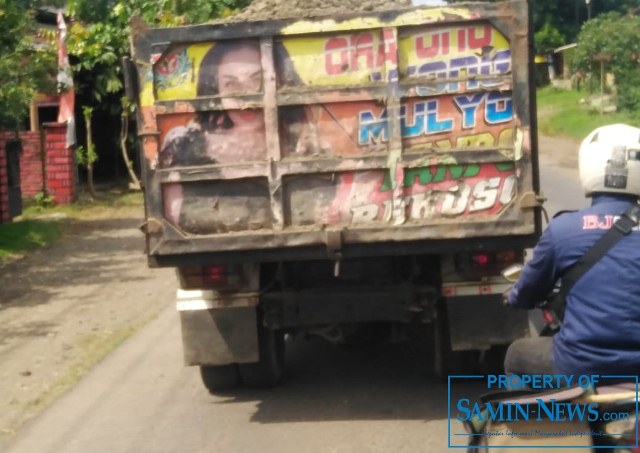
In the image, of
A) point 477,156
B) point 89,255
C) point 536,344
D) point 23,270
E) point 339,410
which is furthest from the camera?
point 89,255

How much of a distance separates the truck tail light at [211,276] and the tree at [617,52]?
87.9 feet

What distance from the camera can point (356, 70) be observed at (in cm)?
611

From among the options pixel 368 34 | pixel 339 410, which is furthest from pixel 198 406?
pixel 368 34

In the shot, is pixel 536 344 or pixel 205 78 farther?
pixel 205 78

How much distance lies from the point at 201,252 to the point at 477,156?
68.6 inches

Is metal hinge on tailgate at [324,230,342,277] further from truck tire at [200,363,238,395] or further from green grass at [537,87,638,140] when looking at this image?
green grass at [537,87,638,140]

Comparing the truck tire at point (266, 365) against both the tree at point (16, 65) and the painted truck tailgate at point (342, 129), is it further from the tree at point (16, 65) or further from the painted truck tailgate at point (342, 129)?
the tree at point (16, 65)

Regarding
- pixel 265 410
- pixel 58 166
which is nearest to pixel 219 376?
pixel 265 410

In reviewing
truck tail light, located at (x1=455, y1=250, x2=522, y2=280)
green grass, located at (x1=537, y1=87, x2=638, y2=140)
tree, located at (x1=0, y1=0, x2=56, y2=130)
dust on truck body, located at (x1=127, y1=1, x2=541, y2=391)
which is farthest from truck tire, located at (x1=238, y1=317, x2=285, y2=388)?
green grass, located at (x1=537, y1=87, x2=638, y2=140)

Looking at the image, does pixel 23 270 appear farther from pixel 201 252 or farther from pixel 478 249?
pixel 478 249

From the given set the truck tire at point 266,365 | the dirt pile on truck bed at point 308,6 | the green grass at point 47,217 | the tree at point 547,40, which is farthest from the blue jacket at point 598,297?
the tree at point 547,40

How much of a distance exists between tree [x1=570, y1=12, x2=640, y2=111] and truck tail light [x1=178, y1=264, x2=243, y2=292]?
26795 millimetres

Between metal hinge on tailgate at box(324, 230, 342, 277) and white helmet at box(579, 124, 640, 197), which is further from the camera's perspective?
metal hinge on tailgate at box(324, 230, 342, 277)

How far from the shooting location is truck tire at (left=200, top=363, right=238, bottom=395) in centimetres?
724
